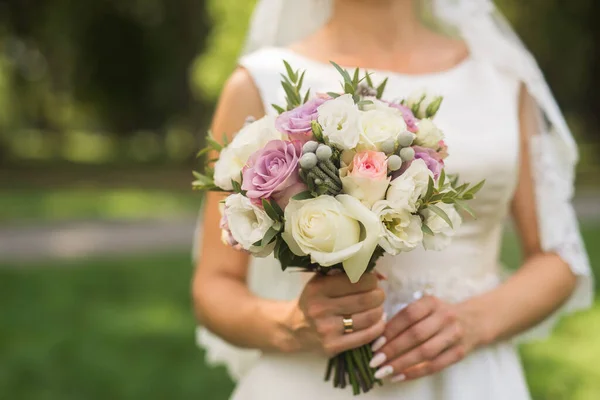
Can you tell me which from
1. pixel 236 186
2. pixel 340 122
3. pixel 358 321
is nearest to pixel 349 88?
pixel 340 122

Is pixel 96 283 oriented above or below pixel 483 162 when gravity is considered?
below

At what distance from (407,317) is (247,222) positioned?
55cm

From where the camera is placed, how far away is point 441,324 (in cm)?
203

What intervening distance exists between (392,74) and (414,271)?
2.00 feet

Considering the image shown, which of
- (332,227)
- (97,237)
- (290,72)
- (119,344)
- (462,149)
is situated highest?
(290,72)

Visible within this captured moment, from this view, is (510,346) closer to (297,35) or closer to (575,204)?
(297,35)

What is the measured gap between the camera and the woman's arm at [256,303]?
1.94 metres

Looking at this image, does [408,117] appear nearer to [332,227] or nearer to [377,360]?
[332,227]

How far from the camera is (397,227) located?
5.61 feet

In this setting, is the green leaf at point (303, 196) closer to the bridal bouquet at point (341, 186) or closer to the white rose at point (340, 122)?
the bridal bouquet at point (341, 186)

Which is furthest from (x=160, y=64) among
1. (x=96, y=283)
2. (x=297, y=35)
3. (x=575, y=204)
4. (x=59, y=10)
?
(x=297, y=35)

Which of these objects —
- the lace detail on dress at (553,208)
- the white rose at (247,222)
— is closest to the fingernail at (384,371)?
the white rose at (247,222)

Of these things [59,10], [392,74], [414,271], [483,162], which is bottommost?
[59,10]

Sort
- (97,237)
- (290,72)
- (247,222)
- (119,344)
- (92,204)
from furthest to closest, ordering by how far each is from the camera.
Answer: (92,204), (97,237), (119,344), (290,72), (247,222)
